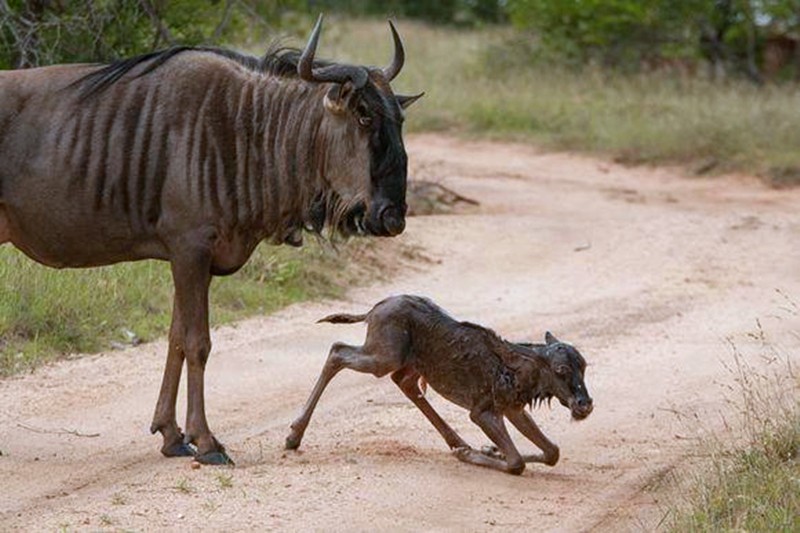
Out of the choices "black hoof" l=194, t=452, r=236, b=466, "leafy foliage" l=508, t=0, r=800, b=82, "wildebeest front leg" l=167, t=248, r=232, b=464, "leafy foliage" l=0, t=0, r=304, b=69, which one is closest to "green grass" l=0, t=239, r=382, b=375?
"wildebeest front leg" l=167, t=248, r=232, b=464

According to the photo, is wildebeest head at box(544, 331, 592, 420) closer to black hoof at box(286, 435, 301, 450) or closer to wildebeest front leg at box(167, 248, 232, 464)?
black hoof at box(286, 435, 301, 450)

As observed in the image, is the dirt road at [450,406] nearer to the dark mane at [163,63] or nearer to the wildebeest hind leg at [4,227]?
the wildebeest hind leg at [4,227]

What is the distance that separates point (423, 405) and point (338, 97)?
5.32 ft

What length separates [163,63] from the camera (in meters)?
8.26

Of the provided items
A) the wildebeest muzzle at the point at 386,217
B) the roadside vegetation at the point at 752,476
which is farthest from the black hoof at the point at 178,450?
the roadside vegetation at the point at 752,476

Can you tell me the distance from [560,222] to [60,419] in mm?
8804

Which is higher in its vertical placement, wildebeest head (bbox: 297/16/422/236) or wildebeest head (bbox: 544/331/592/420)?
wildebeest head (bbox: 297/16/422/236)

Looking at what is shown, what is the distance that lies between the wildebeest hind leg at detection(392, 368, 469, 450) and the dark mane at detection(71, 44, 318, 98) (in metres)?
1.57

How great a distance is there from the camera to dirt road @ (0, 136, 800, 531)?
286 inches

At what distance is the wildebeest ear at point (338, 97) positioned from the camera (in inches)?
311

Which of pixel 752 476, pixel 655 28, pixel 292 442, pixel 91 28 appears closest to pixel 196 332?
pixel 292 442

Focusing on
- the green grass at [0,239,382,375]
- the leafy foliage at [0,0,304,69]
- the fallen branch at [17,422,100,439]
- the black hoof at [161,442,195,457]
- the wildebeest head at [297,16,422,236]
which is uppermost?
the wildebeest head at [297,16,422,236]

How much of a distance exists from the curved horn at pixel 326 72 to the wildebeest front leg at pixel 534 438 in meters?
1.78

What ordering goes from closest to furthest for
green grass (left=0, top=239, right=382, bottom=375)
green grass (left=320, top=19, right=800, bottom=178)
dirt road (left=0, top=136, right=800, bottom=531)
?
dirt road (left=0, top=136, right=800, bottom=531) → green grass (left=0, top=239, right=382, bottom=375) → green grass (left=320, top=19, right=800, bottom=178)
